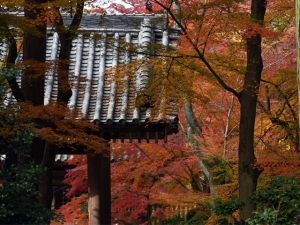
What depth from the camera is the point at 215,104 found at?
12438 mm

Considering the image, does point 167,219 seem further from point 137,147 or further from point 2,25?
point 2,25

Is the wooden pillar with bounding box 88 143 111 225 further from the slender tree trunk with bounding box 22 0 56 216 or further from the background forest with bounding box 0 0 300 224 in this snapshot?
the slender tree trunk with bounding box 22 0 56 216

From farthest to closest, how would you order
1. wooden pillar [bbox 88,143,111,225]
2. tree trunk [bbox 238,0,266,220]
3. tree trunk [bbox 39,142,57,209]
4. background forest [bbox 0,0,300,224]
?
wooden pillar [bbox 88,143,111,225], tree trunk [bbox 238,0,266,220], tree trunk [bbox 39,142,57,209], background forest [bbox 0,0,300,224]

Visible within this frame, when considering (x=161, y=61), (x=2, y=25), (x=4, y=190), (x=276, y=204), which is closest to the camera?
(x=4, y=190)

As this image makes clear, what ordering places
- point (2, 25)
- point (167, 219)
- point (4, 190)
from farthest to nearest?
point (167, 219) < point (2, 25) < point (4, 190)

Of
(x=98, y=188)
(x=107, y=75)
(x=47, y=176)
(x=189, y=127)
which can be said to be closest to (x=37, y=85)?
(x=47, y=176)

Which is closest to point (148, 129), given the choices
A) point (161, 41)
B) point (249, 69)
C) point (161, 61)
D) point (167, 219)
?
point (161, 61)

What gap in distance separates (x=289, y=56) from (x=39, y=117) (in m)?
6.37

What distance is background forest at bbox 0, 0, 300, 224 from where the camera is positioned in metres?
6.33

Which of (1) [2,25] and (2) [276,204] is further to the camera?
(1) [2,25]

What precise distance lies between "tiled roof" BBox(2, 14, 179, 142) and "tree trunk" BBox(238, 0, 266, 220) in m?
1.16

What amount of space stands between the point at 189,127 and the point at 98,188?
3430mm

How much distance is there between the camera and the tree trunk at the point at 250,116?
838cm

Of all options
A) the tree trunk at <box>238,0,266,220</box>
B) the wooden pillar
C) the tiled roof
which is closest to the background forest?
the tree trunk at <box>238,0,266,220</box>
